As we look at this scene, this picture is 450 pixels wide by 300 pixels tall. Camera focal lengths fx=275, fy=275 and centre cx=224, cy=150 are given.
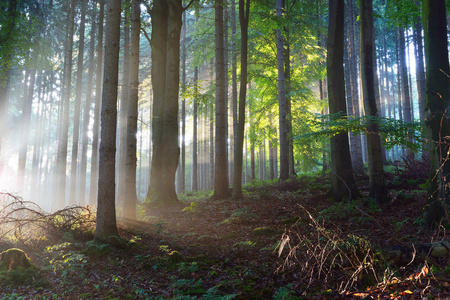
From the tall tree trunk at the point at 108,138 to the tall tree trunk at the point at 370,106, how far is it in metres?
6.89

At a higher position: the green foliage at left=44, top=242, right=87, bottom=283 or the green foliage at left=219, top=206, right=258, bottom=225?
the green foliage at left=219, top=206, right=258, bottom=225

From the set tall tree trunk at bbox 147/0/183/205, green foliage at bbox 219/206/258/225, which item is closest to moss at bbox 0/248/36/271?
green foliage at bbox 219/206/258/225

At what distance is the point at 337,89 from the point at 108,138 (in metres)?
7.37

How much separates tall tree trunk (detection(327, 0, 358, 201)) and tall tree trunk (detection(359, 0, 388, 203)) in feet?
3.28

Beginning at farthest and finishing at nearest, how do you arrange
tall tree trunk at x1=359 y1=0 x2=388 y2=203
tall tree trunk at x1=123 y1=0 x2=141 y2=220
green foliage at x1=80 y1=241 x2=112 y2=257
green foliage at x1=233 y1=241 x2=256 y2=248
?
1. tall tree trunk at x1=123 y1=0 x2=141 y2=220
2. tall tree trunk at x1=359 y1=0 x2=388 y2=203
3. green foliage at x1=233 y1=241 x2=256 y2=248
4. green foliage at x1=80 y1=241 x2=112 y2=257

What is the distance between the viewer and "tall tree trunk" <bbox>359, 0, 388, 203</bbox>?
8.02 metres

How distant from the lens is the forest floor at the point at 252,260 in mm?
3656

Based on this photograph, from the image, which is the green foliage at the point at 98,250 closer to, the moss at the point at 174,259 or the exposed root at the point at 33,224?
the exposed root at the point at 33,224

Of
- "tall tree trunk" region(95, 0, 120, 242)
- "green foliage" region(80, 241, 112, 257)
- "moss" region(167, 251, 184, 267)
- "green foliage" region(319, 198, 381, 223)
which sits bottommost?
"moss" region(167, 251, 184, 267)

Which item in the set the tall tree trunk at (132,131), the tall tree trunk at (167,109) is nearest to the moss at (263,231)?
the tall tree trunk at (132,131)

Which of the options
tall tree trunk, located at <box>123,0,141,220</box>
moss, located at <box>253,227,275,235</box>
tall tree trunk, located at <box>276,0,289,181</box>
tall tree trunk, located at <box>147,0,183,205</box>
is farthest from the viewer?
tall tree trunk, located at <box>276,0,289,181</box>

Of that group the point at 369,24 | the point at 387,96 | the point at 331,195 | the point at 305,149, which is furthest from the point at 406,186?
the point at 387,96

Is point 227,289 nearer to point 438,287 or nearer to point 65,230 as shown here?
point 438,287

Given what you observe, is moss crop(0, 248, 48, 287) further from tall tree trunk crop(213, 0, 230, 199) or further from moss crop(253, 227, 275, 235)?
tall tree trunk crop(213, 0, 230, 199)
